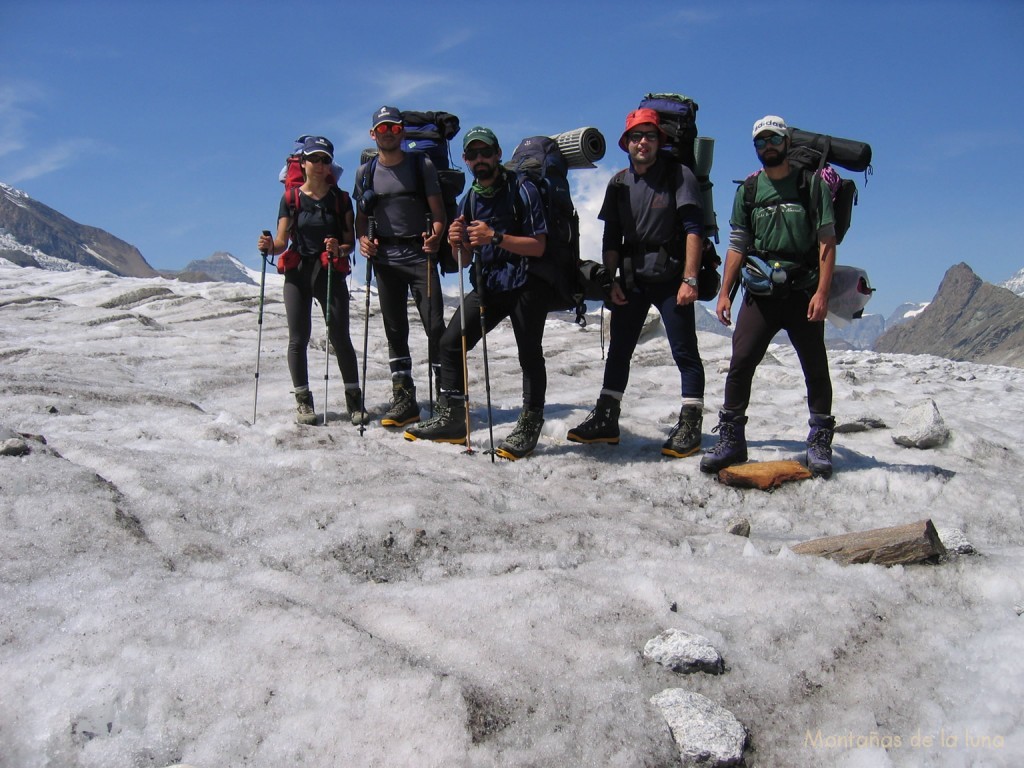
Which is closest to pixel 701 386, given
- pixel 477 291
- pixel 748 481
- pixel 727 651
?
pixel 748 481

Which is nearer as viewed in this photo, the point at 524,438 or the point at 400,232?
the point at 524,438

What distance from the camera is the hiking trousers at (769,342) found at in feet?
19.9

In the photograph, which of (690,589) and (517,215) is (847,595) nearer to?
(690,589)

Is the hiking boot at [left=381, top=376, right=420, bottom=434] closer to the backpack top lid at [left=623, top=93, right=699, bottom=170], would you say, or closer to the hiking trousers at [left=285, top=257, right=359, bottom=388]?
the hiking trousers at [left=285, top=257, right=359, bottom=388]

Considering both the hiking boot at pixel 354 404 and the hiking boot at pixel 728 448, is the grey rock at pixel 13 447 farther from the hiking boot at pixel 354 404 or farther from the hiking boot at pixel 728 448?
the hiking boot at pixel 728 448

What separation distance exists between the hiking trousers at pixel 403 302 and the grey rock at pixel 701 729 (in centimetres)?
532

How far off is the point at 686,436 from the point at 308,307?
4190mm

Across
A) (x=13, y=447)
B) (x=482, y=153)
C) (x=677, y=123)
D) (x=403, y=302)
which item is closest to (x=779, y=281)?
(x=677, y=123)

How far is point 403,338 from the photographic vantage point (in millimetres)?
8008

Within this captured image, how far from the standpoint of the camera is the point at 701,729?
9.27 ft

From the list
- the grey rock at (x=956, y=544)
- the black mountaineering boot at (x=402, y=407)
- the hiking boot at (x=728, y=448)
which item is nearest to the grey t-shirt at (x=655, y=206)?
the hiking boot at (x=728, y=448)

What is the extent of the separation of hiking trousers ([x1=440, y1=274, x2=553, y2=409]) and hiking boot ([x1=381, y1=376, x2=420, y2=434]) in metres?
0.69

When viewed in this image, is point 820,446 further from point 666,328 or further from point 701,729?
point 701,729

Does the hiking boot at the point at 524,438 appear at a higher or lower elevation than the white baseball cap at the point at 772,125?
lower
